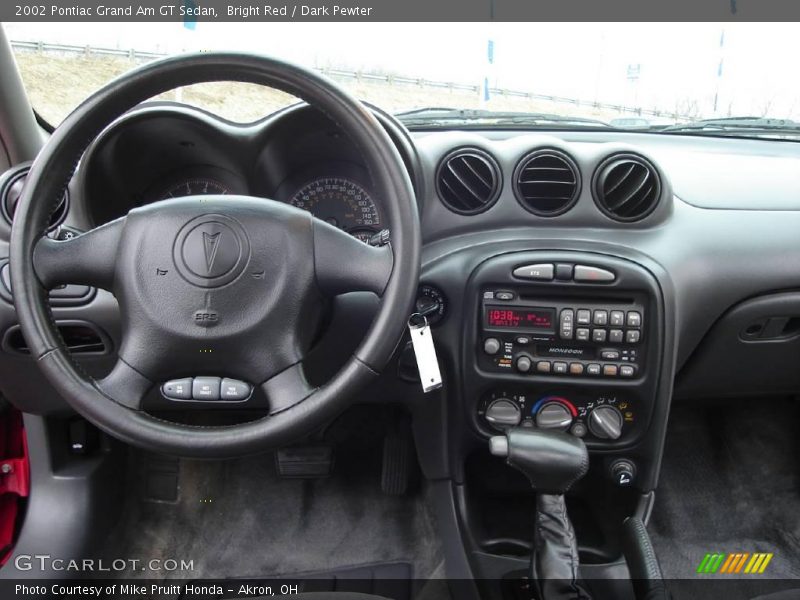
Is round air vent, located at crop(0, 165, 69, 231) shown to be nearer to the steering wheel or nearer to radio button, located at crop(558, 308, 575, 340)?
the steering wheel

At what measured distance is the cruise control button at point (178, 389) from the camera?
1149 millimetres

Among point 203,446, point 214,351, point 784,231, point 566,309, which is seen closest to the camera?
point 203,446

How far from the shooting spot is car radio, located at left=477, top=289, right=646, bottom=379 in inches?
59.1

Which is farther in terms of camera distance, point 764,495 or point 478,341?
point 764,495

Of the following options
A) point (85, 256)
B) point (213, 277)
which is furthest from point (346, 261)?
point (85, 256)

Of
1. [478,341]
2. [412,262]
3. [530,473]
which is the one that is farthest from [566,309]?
[412,262]

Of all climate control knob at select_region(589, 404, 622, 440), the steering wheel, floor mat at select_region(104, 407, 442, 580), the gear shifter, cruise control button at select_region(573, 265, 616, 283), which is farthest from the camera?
floor mat at select_region(104, 407, 442, 580)

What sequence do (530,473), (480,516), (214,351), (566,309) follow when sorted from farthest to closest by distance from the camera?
(480,516) → (566,309) → (530,473) → (214,351)

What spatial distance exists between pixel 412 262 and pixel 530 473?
1.80 feet

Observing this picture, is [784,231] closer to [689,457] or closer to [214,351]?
[689,457]

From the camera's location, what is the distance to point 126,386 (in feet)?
3.65

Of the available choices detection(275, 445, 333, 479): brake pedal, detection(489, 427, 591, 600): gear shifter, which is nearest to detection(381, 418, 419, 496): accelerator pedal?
detection(275, 445, 333, 479): brake pedal

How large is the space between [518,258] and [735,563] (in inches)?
50.3

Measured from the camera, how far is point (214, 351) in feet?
3.71
